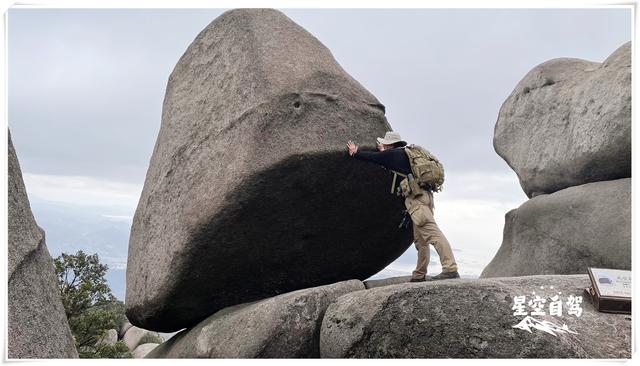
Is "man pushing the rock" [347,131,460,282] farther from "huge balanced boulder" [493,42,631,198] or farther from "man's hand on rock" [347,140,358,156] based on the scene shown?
"huge balanced boulder" [493,42,631,198]

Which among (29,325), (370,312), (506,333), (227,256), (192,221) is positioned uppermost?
(192,221)

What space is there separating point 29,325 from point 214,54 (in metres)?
5.56

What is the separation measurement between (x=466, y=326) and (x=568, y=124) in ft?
22.5

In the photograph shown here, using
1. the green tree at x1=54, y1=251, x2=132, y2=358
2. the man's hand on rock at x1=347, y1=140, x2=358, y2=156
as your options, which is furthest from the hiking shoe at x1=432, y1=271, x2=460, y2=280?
the green tree at x1=54, y1=251, x2=132, y2=358

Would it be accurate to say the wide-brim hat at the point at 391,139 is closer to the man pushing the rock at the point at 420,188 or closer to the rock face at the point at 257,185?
the man pushing the rock at the point at 420,188

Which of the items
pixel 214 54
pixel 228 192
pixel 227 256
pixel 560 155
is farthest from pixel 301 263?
pixel 560 155

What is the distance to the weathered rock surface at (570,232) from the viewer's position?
34.8 feet

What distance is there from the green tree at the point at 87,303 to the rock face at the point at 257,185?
38.0 ft

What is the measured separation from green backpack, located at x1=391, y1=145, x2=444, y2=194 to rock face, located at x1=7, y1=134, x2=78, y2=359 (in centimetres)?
534

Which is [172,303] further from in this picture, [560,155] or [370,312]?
[560,155]

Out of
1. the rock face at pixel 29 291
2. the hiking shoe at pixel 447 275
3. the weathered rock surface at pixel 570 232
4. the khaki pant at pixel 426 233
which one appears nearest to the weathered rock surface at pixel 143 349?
the weathered rock surface at pixel 570 232

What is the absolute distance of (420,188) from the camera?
9.66 m

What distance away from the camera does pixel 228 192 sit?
9.55 metres

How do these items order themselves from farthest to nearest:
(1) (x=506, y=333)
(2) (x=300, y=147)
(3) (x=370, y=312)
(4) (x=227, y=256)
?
(4) (x=227, y=256) → (2) (x=300, y=147) → (3) (x=370, y=312) → (1) (x=506, y=333)
